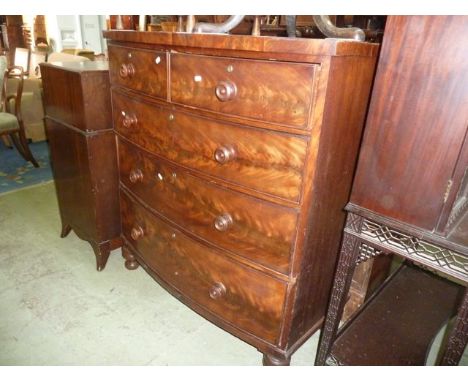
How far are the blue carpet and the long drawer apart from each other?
2.30m

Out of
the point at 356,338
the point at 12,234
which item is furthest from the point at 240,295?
the point at 12,234

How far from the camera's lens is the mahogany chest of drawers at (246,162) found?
980mm


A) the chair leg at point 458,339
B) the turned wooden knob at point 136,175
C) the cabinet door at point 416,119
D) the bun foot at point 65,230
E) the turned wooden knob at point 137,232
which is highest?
the cabinet door at point 416,119

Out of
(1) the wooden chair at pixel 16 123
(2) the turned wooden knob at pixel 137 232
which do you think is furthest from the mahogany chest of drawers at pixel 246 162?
(1) the wooden chair at pixel 16 123

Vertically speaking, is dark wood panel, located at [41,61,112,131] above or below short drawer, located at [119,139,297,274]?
above

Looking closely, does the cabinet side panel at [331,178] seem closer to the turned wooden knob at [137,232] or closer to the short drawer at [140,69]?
the short drawer at [140,69]

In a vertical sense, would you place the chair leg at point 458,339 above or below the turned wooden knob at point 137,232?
above

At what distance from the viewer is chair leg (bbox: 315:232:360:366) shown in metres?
1.14

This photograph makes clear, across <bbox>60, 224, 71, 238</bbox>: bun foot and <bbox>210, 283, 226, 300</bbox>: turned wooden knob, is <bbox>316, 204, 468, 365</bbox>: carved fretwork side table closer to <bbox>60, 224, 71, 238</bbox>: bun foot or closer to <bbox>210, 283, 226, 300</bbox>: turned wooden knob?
<bbox>210, 283, 226, 300</bbox>: turned wooden knob

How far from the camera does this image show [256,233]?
120cm

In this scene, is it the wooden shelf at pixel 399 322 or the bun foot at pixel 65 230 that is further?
the bun foot at pixel 65 230

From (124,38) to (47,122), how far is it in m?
0.92

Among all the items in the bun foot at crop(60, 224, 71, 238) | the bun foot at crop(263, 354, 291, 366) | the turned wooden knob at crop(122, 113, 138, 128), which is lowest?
the bun foot at crop(60, 224, 71, 238)

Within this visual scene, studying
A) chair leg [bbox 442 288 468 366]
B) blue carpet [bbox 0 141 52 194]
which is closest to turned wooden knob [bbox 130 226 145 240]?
chair leg [bbox 442 288 468 366]
